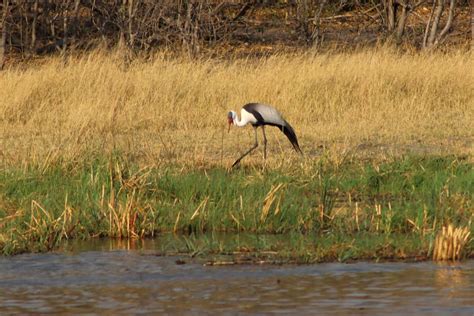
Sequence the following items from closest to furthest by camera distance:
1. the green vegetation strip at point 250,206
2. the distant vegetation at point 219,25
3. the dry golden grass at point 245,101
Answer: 1. the green vegetation strip at point 250,206
2. the dry golden grass at point 245,101
3. the distant vegetation at point 219,25

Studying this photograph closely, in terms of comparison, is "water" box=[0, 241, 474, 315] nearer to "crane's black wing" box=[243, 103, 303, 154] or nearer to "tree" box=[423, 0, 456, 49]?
"crane's black wing" box=[243, 103, 303, 154]

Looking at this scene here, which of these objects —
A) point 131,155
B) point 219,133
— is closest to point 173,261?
point 131,155

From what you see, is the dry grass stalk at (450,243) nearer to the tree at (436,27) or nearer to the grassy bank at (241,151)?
the grassy bank at (241,151)

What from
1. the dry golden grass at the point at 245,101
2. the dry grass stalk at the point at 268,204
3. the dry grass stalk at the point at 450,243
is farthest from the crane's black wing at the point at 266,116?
the dry grass stalk at the point at 450,243

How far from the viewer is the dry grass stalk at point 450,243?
6.71 meters

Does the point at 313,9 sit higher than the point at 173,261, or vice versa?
the point at 313,9

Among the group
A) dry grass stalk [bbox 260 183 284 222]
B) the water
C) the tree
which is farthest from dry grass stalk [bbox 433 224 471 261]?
the tree

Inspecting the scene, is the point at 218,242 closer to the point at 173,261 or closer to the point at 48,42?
the point at 173,261

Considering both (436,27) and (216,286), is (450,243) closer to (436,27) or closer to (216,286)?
(216,286)

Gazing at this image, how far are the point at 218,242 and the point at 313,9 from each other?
16297mm

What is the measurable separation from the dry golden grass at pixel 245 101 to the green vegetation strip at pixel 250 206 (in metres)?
2.04

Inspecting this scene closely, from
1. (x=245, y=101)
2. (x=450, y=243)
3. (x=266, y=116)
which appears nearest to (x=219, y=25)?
(x=245, y=101)

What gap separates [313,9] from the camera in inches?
914

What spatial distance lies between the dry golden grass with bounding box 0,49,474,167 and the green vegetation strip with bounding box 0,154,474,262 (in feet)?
6.71
